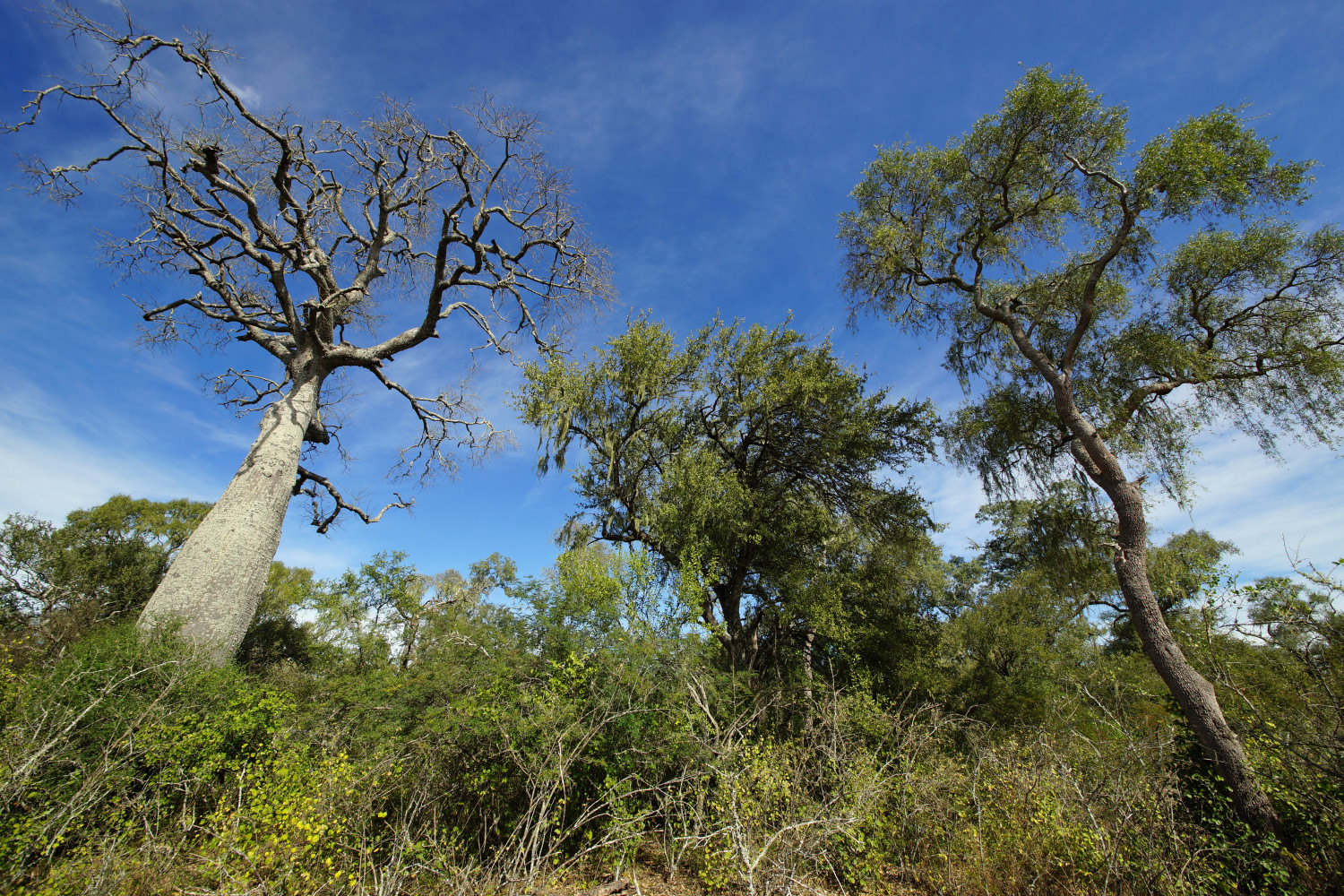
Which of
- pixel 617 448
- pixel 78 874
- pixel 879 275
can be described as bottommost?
pixel 78 874

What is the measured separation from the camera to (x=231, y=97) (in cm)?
820

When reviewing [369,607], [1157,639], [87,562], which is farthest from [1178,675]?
[87,562]

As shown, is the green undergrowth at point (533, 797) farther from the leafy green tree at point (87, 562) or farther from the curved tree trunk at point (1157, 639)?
the leafy green tree at point (87, 562)

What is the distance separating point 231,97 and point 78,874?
10294 millimetres

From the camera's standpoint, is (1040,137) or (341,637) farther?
(341,637)

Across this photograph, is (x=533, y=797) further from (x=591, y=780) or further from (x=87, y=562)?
(x=87, y=562)

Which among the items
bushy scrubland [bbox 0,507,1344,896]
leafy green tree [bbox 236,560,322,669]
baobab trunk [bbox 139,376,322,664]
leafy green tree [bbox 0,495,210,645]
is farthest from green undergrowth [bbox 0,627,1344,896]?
leafy green tree [bbox 0,495,210,645]

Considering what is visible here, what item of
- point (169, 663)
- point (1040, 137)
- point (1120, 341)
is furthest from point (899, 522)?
point (169, 663)

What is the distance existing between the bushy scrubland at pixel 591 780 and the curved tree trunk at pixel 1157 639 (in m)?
0.23

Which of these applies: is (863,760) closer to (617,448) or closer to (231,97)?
(617,448)

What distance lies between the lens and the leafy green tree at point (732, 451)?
37.0 ft

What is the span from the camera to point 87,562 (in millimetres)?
17891

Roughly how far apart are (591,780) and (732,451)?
7858 millimetres

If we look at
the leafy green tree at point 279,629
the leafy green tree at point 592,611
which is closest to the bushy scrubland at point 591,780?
the leafy green tree at point 592,611
